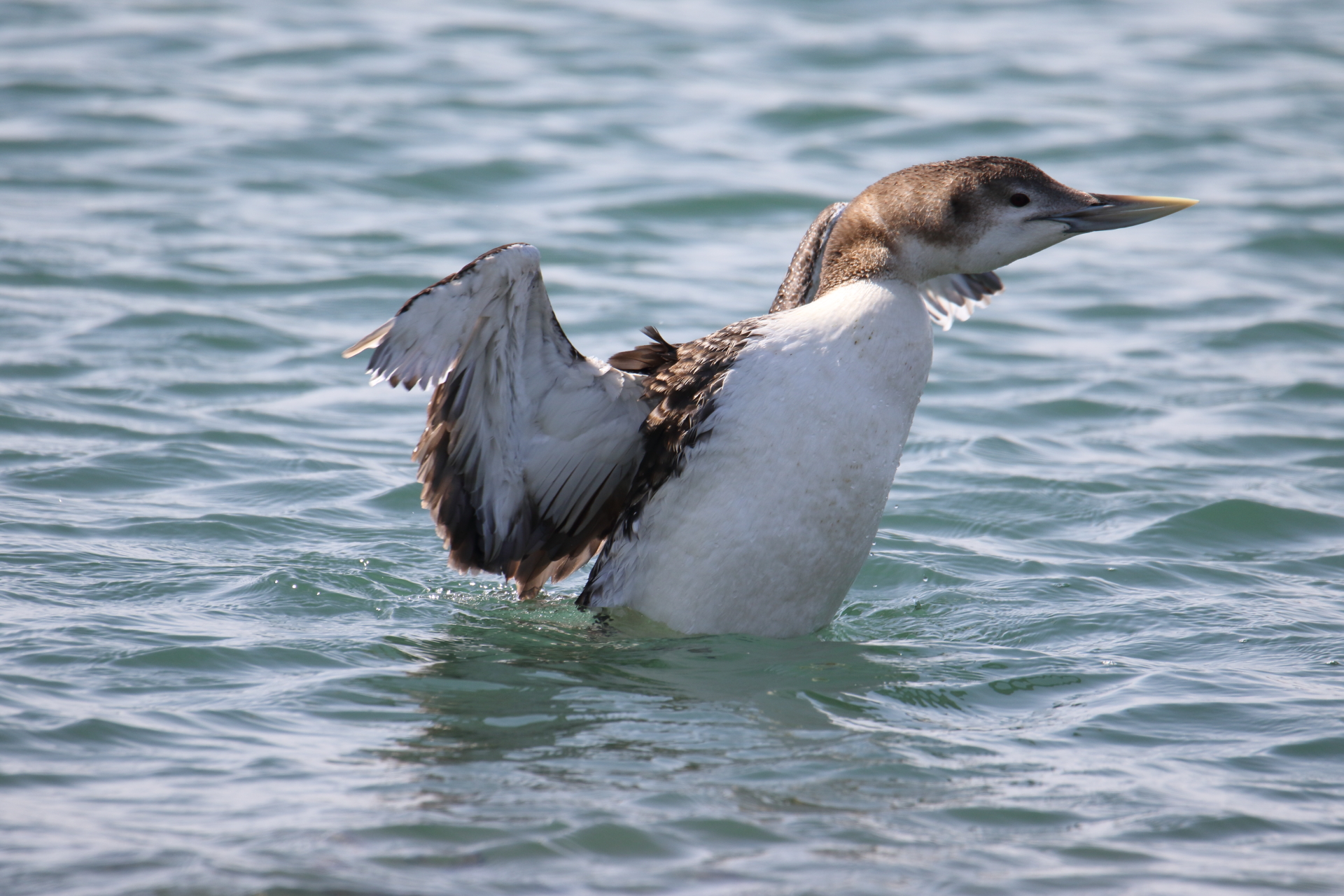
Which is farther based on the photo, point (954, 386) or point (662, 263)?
point (662, 263)

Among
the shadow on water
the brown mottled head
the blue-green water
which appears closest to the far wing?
the blue-green water

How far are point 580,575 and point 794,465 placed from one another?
1.79 m

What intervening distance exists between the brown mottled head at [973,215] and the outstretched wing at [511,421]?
1.05 metres

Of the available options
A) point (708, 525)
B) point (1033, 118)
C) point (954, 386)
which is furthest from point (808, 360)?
point (1033, 118)

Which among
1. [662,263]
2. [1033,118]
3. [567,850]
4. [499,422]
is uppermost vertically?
[1033,118]

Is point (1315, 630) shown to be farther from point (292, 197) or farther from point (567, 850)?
point (292, 197)

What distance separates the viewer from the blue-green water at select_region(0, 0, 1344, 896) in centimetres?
384

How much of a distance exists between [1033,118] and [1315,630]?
372 inches

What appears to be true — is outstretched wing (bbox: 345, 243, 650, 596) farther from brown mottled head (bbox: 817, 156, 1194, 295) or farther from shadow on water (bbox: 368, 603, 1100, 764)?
brown mottled head (bbox: 817, 156, 1194, 295)

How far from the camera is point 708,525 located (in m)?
4.89

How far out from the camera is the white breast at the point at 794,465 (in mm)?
4734

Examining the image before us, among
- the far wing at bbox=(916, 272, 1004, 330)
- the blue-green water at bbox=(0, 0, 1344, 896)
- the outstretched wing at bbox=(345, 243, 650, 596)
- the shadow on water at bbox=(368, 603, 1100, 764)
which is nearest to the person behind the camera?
the blue-green water at bbox=(0, 0, 1344, 896)

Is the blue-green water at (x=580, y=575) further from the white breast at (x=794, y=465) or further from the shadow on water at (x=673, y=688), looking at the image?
the white breast at (x=794, y=465)

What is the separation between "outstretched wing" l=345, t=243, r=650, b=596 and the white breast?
0.36 m
